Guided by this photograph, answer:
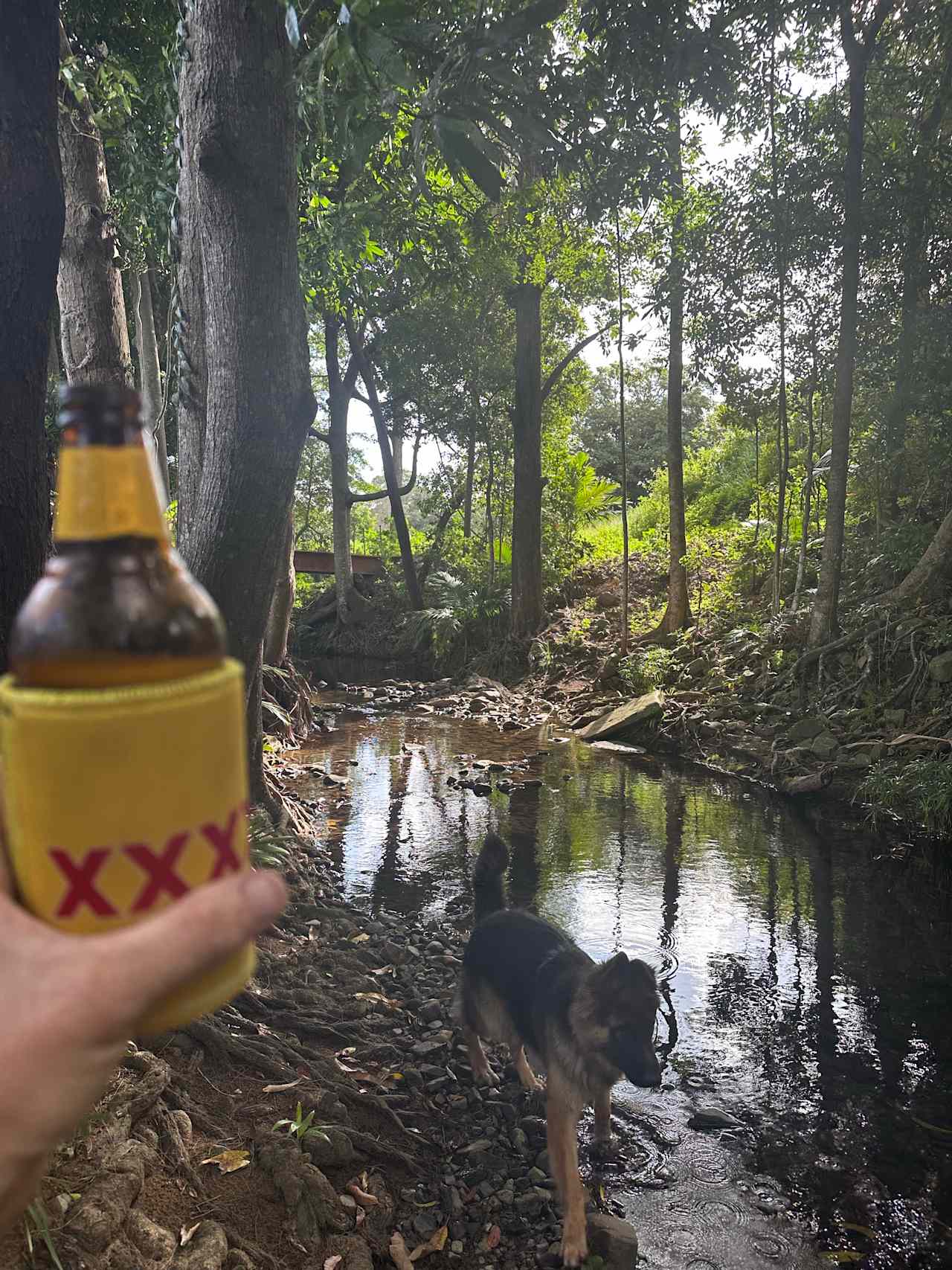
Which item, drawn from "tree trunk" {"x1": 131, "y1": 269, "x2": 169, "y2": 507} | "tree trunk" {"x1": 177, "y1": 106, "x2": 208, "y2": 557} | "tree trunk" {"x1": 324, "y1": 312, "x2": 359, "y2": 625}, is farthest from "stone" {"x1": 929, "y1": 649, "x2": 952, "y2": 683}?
"tree trunk" {"x1": 324, "y1": 312, "x2": 359, "y2": 625}

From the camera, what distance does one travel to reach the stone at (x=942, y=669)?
10.7m

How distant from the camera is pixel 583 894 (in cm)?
785

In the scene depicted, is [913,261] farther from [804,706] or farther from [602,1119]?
[602,1119]

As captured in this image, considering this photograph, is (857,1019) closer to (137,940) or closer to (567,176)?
(567,176)

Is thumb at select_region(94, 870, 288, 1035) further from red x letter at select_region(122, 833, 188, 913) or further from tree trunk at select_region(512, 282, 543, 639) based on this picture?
tree trunk at select_region(512, 282, 543, 639)

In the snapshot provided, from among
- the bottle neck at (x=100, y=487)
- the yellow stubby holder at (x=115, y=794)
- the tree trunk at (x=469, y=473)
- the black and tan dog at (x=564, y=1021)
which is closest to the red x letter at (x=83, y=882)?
the yellow stubby holder at (x=115, y=794)

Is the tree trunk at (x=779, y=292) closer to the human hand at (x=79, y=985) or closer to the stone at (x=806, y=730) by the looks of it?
the stone at (x=806, y=730)

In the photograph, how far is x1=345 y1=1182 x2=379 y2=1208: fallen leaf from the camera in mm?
3479

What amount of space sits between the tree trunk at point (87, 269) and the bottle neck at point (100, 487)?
7136mm

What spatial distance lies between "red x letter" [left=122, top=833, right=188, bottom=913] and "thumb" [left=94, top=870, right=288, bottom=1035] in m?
0.01

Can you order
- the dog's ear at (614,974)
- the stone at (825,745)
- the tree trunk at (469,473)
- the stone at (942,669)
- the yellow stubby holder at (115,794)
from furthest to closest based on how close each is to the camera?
the tree trunk at (469,473), the stone at (825,745), the stone at (942,669), the dog's ear at (614,974), the yellow stubby holder at (115,794)

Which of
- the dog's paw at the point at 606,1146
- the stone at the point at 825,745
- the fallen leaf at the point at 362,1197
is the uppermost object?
the stone at the point at 825,745

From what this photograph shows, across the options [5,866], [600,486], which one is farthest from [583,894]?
[600,486]

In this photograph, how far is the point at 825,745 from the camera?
1112 cm
